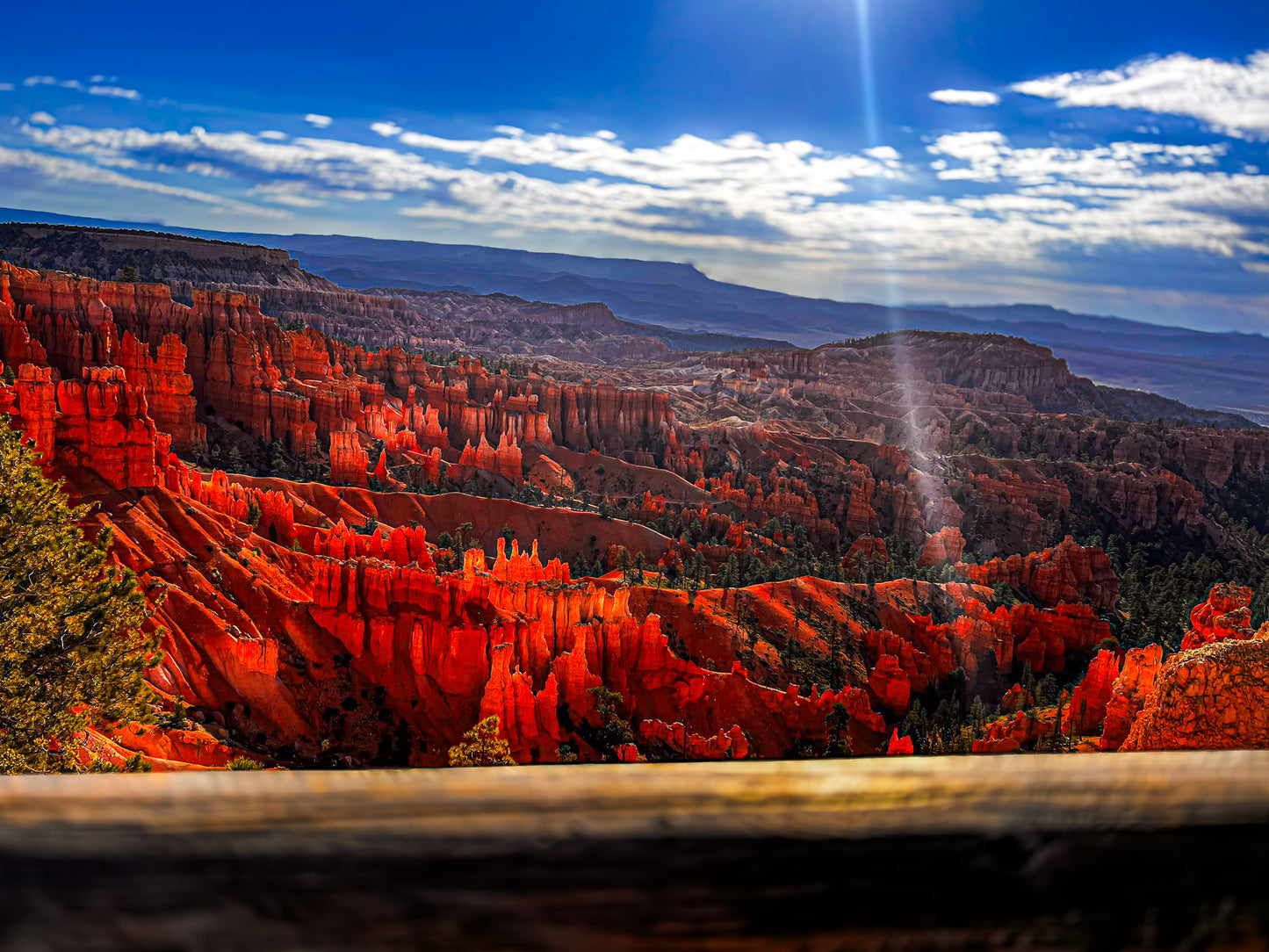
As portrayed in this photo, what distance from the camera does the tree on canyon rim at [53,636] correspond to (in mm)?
10922

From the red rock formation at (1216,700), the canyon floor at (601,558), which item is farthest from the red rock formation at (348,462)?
the red rock formation at (1216,700)

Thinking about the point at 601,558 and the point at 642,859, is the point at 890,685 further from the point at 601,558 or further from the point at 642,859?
the point at 642,859

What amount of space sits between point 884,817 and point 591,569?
39.8 m

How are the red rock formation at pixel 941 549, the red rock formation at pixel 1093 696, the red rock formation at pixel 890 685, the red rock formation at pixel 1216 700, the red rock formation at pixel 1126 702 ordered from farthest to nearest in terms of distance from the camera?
the red rock formation at pixel 941 549 < the red rock formation at pixel 890 685 < the red rock formation at pixel 1093 696 < the red rock formation at pixel 1126 702 < the red rock formation at pixel 1216 700

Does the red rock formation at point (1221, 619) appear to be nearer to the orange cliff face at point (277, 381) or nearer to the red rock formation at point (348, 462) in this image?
the red rock formation at point (348, 462)

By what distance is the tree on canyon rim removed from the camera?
10.9 metres

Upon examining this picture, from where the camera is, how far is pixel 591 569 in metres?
40.6

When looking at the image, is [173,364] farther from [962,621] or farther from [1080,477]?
[1080,477]

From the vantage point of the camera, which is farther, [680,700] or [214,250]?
[214,250]

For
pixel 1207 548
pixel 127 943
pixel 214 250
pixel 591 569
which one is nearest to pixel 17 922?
pixel 127 943

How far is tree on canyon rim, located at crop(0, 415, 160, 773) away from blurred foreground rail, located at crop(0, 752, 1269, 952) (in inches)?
445

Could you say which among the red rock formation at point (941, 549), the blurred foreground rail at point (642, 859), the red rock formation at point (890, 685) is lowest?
the red rock formation at point (890, 685)

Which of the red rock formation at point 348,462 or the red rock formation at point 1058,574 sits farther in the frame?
the red rock formation at point 348,462

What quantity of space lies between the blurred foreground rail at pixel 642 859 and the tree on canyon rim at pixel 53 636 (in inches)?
445
